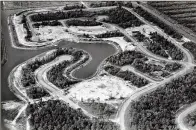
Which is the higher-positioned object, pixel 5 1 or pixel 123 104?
pixel 5 1

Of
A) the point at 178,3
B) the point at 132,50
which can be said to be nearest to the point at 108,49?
the point at 132,50

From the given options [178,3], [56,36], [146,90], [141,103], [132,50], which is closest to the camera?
[141,103]

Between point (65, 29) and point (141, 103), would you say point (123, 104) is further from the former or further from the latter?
point (65, 29)

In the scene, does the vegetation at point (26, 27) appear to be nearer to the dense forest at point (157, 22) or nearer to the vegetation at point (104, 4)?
the vegetation at point (104, 4)

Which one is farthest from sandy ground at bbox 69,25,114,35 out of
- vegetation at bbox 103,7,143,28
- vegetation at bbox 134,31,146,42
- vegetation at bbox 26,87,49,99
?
vegetation at bbox 26,87,49,99

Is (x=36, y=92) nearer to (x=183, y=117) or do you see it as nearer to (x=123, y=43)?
(x=183, y=117)

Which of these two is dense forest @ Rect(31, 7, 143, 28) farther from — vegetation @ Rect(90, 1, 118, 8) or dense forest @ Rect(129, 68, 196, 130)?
dense forest @ Rect(129, 68, 196, 130)

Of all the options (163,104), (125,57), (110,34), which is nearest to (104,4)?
(110,34)
